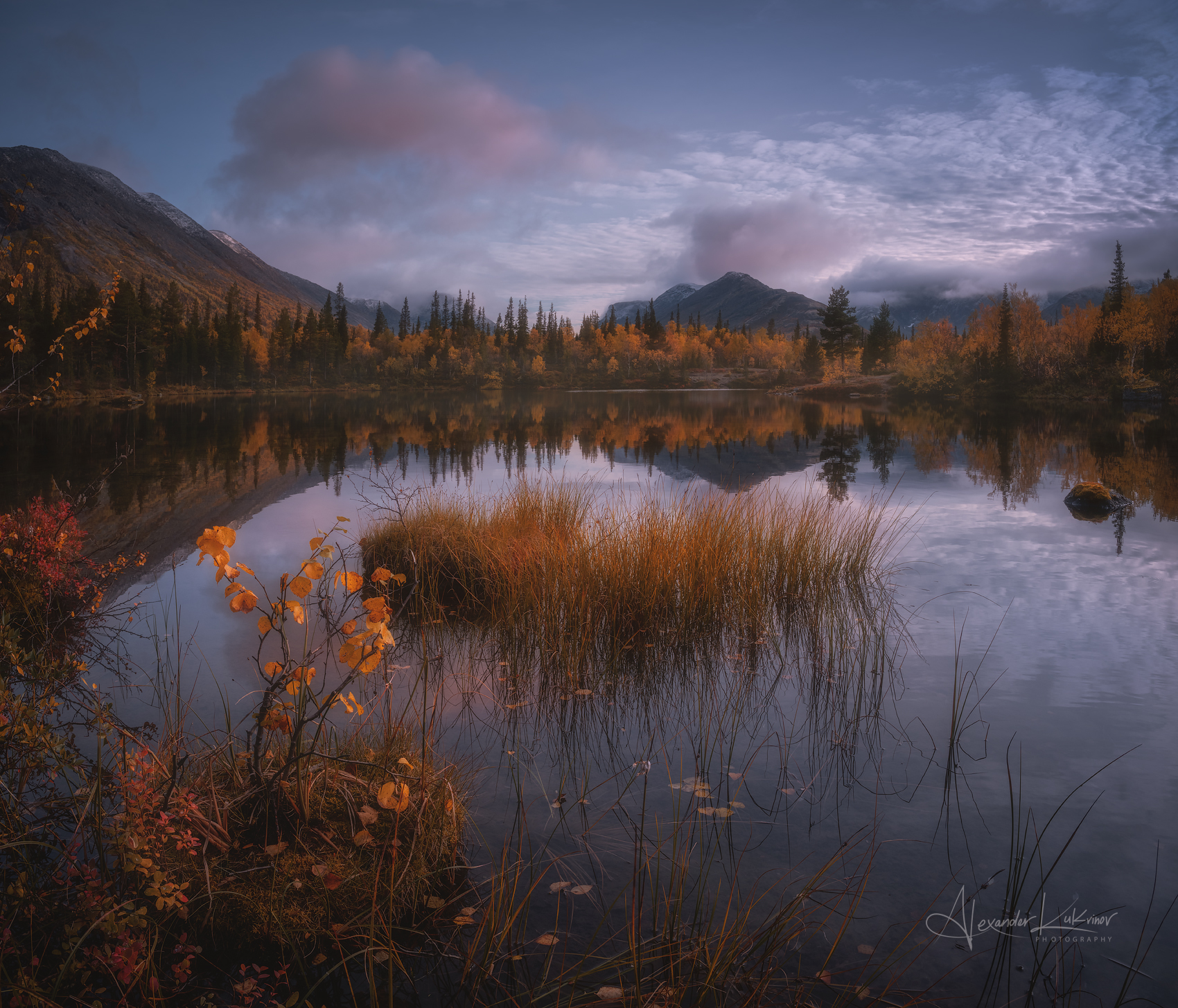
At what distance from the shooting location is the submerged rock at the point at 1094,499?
14.3 metres

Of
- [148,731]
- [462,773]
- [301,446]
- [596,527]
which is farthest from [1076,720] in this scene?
[301,446]

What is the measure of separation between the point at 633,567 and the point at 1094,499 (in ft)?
41.0

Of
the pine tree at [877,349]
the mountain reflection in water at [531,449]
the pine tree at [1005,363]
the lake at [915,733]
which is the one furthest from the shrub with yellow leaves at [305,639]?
the pine tree at [877,349]

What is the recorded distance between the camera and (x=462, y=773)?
4266 millimetres

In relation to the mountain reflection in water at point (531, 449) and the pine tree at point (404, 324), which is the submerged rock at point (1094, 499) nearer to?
the mountain reflection in water at point (531, 449)

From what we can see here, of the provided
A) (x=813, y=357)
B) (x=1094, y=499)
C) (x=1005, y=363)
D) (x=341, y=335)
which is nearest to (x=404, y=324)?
(x=341, y=335)

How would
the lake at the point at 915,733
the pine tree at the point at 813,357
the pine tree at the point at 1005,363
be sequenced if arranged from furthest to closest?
the pine tree at the point at 813,357
the pine tree at the point at 1005,363
the lake at the point at 915,733

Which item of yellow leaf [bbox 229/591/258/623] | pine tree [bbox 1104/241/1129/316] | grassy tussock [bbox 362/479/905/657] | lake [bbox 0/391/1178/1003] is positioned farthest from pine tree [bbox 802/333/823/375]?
yellow leaf [bbox 229/591/258/623]

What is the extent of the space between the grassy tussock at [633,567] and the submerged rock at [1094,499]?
776 centimetres

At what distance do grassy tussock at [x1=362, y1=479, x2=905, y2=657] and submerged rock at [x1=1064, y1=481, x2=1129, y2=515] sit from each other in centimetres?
776

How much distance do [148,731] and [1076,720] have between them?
6873mm

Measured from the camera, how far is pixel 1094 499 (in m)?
14.4

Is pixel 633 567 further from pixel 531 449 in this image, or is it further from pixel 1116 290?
pixel 1116 290

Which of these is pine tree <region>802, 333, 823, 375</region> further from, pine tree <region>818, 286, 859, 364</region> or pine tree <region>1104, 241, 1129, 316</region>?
pine tree <region>1104, 241, 1129, 316</region>
